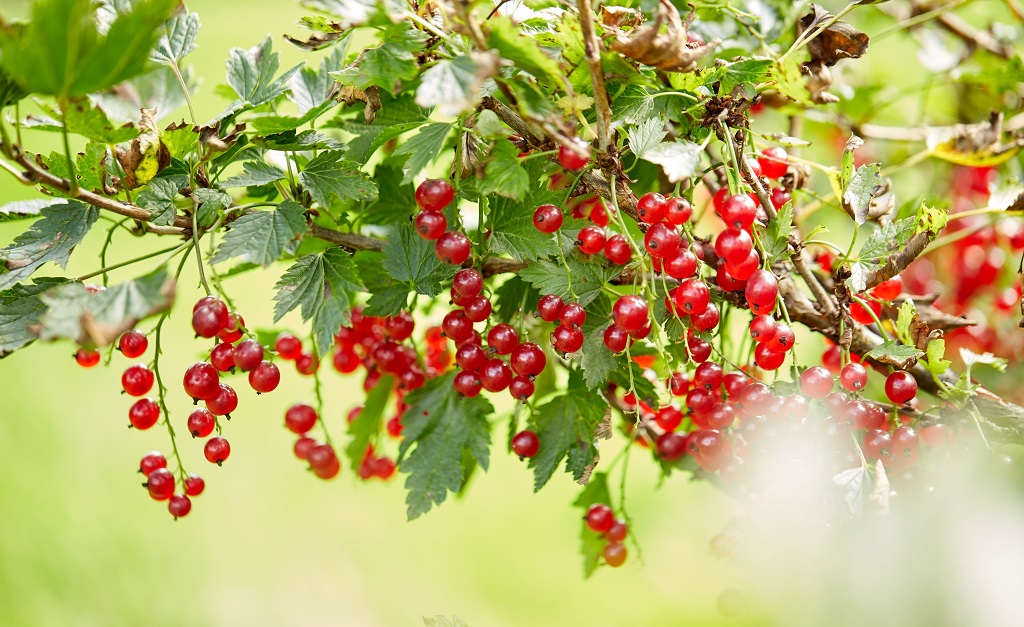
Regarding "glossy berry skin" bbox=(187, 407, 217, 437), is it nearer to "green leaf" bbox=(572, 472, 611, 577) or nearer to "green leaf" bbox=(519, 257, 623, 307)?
"green leaf" bbox=(519, 257, 623, 307)

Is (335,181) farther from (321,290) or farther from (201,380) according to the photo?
(201,380)

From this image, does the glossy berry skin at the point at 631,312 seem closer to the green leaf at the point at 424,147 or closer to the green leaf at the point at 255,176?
the green leaf at the point at 424,147

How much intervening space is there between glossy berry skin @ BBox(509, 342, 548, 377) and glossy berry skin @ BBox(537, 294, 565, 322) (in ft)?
0.13

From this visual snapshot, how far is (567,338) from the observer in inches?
28.7

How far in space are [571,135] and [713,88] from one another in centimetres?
24

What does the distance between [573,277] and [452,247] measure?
0.40 ft

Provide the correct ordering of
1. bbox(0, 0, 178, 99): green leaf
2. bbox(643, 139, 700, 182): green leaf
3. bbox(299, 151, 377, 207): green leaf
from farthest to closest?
bbox(299, 151, 377, 207): green leaf < bbox(643, 139, 700, 182): green leaf < bbox(0, 0, 178, 99): green leaf

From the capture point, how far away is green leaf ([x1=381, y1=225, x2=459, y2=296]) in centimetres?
79

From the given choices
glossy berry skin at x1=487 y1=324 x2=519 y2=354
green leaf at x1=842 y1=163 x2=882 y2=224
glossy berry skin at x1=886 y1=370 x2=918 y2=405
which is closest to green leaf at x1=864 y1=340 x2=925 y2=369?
glossy berry skin at x1=886 y1=370 x2=918 y2=405

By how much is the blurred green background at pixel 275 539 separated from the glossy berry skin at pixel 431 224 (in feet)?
2.53

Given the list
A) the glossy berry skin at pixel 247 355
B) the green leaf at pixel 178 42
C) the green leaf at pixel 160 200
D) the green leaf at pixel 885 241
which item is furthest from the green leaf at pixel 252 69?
the green leaf at pixel 885 241

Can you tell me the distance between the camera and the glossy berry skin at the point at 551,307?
0.75 metres

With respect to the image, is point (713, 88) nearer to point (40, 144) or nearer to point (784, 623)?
point (784, 623)

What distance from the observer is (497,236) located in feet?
2.52
